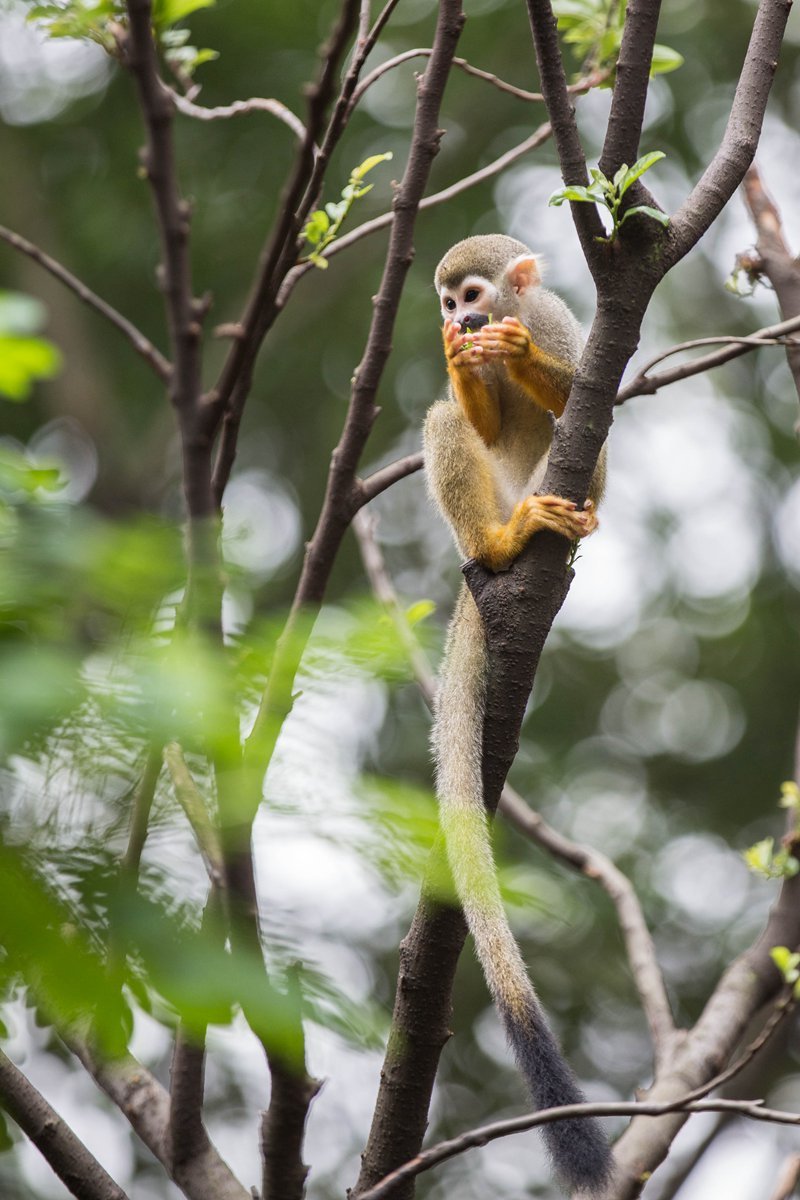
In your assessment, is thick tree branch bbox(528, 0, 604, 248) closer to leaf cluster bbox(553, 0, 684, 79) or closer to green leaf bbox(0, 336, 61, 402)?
leaf cluster bbox(553, 0, 684, 79)

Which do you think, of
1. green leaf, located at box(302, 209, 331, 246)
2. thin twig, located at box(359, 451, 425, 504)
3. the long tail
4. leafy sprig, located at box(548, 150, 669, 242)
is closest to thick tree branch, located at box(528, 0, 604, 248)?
leafy sprig, located at box(548, 150, 669, 242)

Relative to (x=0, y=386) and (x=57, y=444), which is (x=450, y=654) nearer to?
(x=0, y=386)

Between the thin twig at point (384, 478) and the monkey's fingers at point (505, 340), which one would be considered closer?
the thin twig at point (384, 478)

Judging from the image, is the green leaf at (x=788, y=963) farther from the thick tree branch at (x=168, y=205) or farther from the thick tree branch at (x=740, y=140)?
the thick tree branch at (x=168, y=205)

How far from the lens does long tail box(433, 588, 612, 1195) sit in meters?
1.86

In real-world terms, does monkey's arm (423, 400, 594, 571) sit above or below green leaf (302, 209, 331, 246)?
below

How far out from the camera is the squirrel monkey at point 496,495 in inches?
78.5

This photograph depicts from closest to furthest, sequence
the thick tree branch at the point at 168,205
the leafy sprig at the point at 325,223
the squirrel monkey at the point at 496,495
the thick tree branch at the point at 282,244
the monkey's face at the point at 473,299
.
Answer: the thick tree branch at the point at 168,205
the thick tree branch at the point at 282,244
the squirrel monkey at the point at 496,495
the leafy sprig at the point at 325,223
the monkey's face at the point at 473,299

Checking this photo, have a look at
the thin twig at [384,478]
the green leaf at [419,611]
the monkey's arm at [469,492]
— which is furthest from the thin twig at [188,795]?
the green leaf at [419,611]

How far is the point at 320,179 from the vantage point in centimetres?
197

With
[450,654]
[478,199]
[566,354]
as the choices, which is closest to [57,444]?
[478,199]

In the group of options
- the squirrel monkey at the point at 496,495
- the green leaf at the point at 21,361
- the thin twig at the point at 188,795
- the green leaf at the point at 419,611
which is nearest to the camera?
the green leaf at the point at 21,361

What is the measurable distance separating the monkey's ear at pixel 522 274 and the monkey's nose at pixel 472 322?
25cm

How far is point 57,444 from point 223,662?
711 cm
